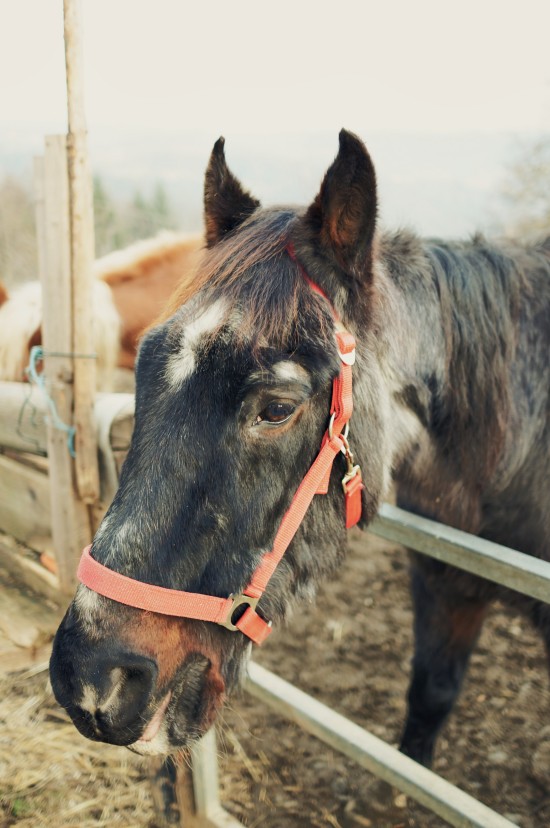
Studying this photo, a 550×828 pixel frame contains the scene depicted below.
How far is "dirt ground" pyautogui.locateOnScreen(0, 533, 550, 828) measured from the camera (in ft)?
8.50

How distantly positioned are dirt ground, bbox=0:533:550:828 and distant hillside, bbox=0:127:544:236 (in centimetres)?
740

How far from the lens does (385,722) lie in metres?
3.22

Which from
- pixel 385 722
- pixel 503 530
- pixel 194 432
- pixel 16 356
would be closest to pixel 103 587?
pixel 194 432

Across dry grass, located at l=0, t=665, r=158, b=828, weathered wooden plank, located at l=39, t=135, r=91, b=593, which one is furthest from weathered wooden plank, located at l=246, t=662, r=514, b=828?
weathered wooden plank, located at l=39, t=135, r=91, b=593

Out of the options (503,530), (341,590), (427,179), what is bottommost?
(341,590)

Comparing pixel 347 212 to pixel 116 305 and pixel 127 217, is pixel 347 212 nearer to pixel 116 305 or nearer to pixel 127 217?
pixel 116 305

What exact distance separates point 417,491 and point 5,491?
2425 mm

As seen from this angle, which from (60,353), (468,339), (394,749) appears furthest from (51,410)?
(394,749)

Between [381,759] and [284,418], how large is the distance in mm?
1268

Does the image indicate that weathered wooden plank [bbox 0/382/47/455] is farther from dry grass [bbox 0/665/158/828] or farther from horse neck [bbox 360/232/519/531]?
horse neck [bbox 360/232/519/531]

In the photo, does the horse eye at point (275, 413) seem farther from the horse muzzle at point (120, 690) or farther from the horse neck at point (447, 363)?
the horse muzzle at point (120, 690)

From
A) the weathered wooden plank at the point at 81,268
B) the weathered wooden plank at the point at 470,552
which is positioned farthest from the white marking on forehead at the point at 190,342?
the weathered wooden plank at the point at 81,268

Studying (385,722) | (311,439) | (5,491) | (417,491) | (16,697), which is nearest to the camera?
(311,439)

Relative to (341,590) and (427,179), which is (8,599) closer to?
(341,590)
